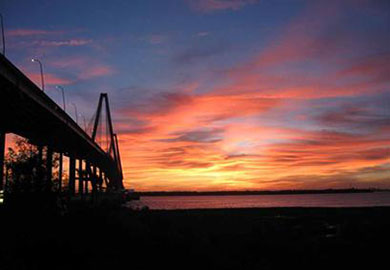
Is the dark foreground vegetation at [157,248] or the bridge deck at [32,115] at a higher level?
the bridge deck at [32,115]

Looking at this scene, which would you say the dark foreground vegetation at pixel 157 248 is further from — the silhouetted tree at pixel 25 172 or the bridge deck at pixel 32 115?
the silhouetted tree at pixel 25 172

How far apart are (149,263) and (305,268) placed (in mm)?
8005

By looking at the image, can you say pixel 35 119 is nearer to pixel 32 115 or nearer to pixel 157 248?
pixel 32 115

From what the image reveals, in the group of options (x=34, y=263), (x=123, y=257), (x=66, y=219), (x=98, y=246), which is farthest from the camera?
(x=66, y=219)

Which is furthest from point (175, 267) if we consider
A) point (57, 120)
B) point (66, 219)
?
point (57, 120)

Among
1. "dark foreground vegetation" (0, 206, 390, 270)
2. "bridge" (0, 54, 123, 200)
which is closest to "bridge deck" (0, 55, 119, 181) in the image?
"bridge" (0, 54, 123, 200)

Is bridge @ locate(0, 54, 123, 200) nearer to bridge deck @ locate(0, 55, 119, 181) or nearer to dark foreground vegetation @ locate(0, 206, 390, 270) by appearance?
bridge deck @ locate(0, 55, 119, 181)

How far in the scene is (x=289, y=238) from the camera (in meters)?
33.1

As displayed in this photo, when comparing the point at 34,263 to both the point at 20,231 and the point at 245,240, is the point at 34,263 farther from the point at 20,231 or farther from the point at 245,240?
the point at 245,240

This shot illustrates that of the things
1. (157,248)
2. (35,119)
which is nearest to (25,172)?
(35,119)

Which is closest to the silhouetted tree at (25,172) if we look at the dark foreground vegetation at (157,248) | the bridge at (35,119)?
the bridge at (35,119)

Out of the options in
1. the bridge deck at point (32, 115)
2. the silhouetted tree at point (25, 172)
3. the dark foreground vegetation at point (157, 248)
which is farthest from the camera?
the silhouetted tree at point (25, 172)

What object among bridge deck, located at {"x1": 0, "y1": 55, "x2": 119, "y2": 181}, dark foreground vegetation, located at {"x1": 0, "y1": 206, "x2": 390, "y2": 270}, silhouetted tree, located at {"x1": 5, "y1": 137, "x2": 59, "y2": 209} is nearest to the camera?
dark foreground vegetation, located at {"x1": 0, "y1": 206, "x2": 390, "y2": 270}

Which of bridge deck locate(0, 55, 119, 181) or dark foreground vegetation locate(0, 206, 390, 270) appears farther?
bridge deck locate(0, 55, 119, 181)
